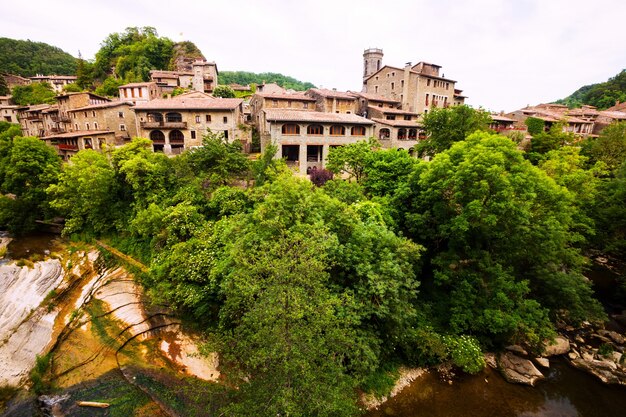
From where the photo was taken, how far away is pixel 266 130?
34.8 m

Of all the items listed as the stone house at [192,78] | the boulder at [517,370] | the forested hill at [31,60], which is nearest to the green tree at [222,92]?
the stone house at [192,78]

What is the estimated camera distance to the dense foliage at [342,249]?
34.4 feet

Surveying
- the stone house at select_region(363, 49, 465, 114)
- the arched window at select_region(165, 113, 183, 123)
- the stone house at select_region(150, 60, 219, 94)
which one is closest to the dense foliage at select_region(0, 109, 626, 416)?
the arched window at select_region(165, 113, 183, 123)

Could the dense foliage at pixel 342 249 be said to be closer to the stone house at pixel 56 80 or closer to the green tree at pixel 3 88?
the green tree at pixel 3 88

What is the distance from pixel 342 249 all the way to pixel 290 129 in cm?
2300

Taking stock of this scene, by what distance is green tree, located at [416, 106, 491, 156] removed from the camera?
30.7m

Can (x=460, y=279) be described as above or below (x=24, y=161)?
below

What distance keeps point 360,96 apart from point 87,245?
135 ft

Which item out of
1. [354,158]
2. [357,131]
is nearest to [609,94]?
[357,131]

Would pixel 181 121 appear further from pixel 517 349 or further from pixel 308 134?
pixel 517 349

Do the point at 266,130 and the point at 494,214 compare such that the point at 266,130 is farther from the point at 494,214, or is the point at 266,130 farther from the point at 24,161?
the point at 494,214

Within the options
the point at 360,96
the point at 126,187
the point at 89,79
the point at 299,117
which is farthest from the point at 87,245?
the point at 89,79

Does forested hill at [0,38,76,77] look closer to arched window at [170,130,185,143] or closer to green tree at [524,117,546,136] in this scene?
arched window at [170,130,185,143]

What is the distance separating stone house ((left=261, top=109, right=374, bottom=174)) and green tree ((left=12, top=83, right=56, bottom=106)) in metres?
57.5
